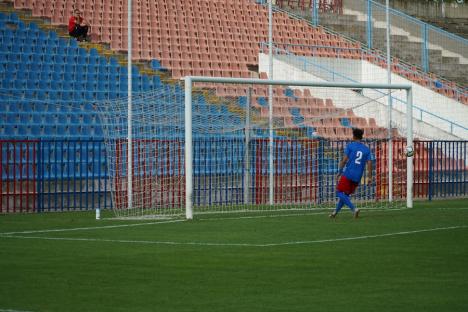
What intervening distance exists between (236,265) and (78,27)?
1949 cm

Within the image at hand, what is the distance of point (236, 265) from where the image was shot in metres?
12.3

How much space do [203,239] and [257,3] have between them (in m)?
23.3

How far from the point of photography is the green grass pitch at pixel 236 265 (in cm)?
952

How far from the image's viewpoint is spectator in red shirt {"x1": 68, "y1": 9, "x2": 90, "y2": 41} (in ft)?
100

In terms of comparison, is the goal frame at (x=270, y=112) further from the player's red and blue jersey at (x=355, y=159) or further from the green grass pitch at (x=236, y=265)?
the player's red and blue jersey at (x=355, y=159)

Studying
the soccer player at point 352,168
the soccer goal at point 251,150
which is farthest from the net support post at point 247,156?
the soccer player at point 352,168

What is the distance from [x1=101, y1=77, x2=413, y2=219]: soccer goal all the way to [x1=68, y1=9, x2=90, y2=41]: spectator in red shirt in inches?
161

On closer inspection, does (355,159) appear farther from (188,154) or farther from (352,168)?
(188,154)

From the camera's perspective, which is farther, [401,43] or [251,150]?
[401,43]

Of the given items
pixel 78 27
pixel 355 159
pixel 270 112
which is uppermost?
pixel 78 27

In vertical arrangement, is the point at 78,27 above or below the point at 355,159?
above

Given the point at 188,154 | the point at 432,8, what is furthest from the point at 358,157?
the point at 432,8

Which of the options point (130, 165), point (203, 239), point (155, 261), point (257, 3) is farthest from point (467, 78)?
point (155, 261)

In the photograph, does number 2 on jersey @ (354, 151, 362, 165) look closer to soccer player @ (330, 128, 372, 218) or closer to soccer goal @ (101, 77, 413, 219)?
soccer player @ (330, 128, 372, 218)
